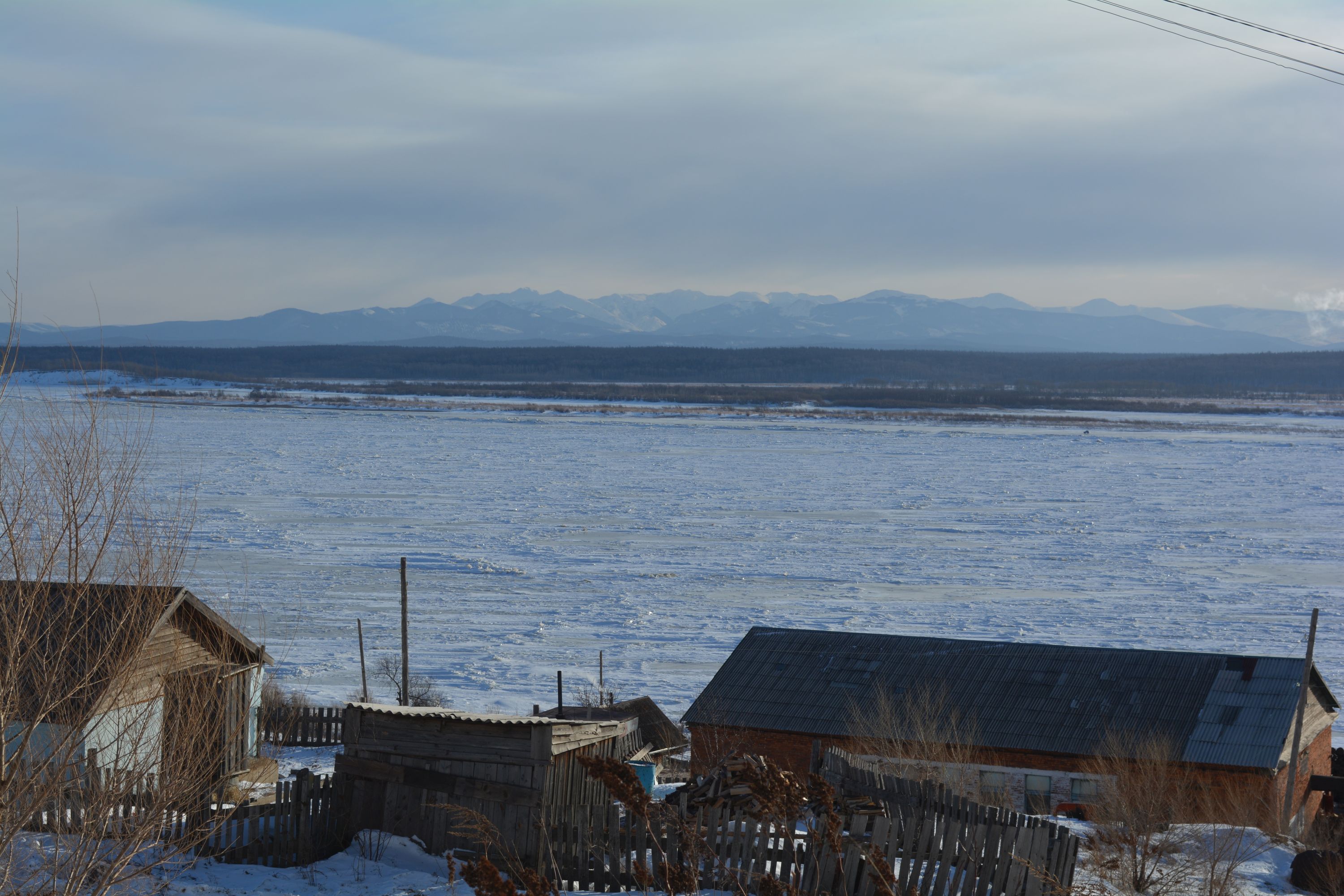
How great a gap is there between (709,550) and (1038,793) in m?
22.0

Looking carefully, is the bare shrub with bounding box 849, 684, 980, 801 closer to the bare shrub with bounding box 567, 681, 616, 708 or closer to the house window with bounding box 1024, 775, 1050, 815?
the house window with bounding box 1024, 775, 1050, 815

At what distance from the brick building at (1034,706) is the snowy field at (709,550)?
3.37 metres

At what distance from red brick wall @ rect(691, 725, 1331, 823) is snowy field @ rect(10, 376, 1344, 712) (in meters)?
3.49

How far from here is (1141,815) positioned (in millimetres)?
13930

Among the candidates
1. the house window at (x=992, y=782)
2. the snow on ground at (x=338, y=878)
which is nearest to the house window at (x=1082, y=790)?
the house window at (x=992, y=782)

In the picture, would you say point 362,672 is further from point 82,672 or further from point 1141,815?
point 1141,815

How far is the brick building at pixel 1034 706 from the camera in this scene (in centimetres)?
1780

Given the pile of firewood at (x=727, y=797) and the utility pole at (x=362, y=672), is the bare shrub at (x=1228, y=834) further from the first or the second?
the utility pole at (x=362, y=672)

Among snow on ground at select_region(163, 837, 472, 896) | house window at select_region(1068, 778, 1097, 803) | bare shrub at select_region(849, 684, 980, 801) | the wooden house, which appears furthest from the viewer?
house window at select_region(1068, 778, 1097, 803)

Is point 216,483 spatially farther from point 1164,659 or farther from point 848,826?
point 848,826

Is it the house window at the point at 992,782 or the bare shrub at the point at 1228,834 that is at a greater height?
the bare shrub at the point at 1228,834

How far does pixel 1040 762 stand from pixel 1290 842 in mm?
3932

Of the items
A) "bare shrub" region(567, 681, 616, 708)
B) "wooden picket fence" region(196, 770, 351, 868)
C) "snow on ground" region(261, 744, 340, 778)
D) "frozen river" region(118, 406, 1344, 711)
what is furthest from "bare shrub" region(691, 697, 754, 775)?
"wooden picket fence" region(196, 770, 351, 868)

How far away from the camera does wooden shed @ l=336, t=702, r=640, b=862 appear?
10.5m
